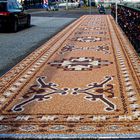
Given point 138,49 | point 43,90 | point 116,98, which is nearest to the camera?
point 116,98

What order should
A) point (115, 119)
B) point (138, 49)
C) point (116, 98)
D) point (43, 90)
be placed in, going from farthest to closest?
1. point (138, 49)
2. point (43, 90)
3. point (116, 98)
4. point (115, 119)

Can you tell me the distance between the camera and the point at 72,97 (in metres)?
7.16

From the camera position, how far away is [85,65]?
34.0 feet

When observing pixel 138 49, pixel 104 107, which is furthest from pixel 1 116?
pixel 138 49

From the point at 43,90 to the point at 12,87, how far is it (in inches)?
27.0

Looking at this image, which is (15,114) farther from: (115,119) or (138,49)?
(138,49)

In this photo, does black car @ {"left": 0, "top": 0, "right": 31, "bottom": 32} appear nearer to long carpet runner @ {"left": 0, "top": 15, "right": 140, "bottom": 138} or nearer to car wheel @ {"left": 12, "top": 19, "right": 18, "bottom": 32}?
car wheel @ {"left": 12, "top": 19, "right": 18, "bottom": 32}

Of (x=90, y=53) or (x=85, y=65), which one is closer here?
(x=85, y=65)

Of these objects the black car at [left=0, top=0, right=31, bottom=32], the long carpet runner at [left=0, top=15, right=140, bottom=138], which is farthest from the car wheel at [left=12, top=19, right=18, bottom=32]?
the long carpet runner at [left=0, top=15, right=140, bottom=138]

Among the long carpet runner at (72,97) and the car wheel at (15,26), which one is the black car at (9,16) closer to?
the car wheel at (15,26)

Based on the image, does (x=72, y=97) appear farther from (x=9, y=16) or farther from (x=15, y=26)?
(x=15, y=26)

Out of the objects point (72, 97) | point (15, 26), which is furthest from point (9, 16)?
point (72, 97)

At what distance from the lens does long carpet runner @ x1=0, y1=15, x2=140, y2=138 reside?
5.57m

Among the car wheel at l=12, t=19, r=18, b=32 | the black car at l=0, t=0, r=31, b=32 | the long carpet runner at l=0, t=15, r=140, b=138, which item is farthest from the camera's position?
the car wheel at l=12, t=19, r=18, b=32
